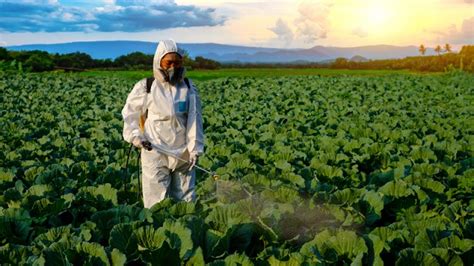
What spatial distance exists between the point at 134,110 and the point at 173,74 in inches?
20.5

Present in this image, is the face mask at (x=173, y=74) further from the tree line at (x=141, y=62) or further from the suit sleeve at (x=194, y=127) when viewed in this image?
the tree line at (x=141, y=62)

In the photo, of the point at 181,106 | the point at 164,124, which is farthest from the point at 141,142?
the point at 181,106

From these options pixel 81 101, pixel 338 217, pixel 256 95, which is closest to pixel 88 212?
pixel 338 217

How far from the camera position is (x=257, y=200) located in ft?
13.9

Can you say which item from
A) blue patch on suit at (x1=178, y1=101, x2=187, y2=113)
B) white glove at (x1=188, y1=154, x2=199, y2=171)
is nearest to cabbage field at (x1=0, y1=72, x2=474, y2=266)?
white glove at (x1=188, y1=154, x2=199, y2=171)

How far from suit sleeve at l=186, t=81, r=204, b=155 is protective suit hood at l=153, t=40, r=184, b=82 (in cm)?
32

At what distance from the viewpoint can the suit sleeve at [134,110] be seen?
17.0ft

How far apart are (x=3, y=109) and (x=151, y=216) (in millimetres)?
12110

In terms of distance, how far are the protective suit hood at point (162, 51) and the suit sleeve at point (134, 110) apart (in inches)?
9.5

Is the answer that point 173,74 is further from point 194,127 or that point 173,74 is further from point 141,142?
point 141,142

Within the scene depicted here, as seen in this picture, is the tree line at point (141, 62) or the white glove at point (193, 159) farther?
the tree line at point (141, 62)

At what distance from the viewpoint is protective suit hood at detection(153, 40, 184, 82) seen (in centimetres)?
492

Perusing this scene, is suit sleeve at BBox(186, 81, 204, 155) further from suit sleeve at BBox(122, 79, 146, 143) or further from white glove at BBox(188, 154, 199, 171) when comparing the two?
suit sleeve at BBox(122, 79, 146, 143)

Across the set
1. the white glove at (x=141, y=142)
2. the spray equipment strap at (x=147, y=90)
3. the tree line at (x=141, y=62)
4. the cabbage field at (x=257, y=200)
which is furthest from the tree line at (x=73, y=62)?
the white glove at (x=141, y=142)
